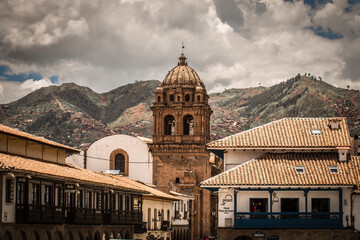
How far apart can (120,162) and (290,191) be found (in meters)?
49.8

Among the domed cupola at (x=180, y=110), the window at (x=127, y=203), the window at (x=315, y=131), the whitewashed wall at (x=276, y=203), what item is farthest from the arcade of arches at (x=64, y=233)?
the domed cupola at (x=180, y=110)

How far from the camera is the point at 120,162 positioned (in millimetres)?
101375

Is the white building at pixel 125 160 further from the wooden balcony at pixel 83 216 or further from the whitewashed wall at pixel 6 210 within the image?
the whitewashed wall at pixel 6 210

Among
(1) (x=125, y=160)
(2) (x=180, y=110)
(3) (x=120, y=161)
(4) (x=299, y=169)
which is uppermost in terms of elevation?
(2) (x=180, y=110)

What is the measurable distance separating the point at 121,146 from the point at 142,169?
5.00 m

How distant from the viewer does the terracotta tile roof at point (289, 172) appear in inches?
2067

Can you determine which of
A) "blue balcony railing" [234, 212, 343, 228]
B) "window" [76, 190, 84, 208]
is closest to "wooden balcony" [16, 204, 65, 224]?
"window" [76, 190, 84, 208]

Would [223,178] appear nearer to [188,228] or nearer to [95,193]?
[95,193]

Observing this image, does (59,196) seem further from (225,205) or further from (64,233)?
(225,205)

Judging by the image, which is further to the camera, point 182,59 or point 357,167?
point 182,59

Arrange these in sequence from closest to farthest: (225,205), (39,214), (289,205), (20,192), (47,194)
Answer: (20,192), (39,214), (47,194), (225,205), (289,205)

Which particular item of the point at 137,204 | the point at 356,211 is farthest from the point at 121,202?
the point at 356,211

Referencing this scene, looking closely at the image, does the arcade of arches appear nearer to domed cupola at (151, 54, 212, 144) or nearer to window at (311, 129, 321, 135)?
window at (311, 129, 321, 135)

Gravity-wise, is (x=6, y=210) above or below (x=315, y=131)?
below
